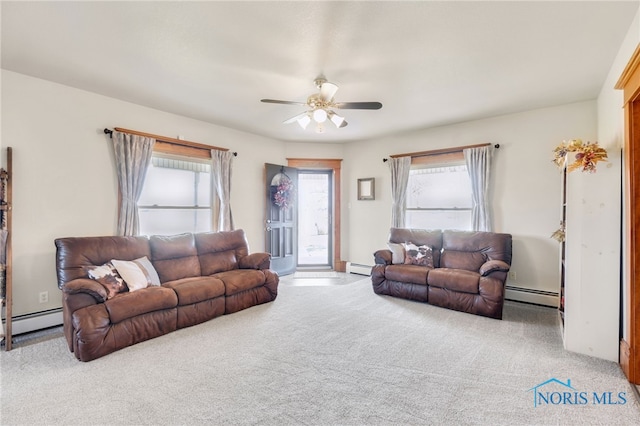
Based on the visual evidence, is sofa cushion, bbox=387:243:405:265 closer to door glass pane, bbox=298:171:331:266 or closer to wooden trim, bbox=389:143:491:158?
wooden trim, bbox=389:143:491:158

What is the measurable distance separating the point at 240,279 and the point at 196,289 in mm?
615

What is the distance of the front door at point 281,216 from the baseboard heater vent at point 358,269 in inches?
45.9

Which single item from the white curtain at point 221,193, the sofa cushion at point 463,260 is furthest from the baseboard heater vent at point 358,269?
the white curtain at point 221,193

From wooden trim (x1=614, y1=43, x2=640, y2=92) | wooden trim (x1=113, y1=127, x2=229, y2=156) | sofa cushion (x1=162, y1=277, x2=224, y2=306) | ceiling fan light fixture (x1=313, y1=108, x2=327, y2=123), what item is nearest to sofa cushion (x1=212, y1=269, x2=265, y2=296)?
sofa cushion (x1=162, y1=277, x2=224, y2=306)

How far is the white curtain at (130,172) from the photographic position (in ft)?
12.9

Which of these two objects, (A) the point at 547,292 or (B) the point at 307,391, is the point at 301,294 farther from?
(A) the point at 547,292

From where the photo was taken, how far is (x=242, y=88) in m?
3.55

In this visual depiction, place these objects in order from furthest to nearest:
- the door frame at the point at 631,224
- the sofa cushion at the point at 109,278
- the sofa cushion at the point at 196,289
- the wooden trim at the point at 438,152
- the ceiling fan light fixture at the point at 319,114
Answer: the wooden trim at the point at 438,152 → the sofa cushion at the point at 196,289 → the ceiling fan light fixture at the point at 319,114 → the sofa cushion at the point at 109,278 → the door frame at the point at 631,224

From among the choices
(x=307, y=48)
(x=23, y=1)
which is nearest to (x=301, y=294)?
(x=307, y=48)

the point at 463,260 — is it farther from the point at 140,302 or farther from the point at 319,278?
the point at 140,302

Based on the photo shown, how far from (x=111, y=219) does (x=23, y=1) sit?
2.51 metres

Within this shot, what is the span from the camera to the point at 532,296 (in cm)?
434

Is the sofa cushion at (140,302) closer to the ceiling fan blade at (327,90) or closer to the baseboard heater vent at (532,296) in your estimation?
the ceiling fan blade at (327,90)

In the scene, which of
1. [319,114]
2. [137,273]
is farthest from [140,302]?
[319,114]
